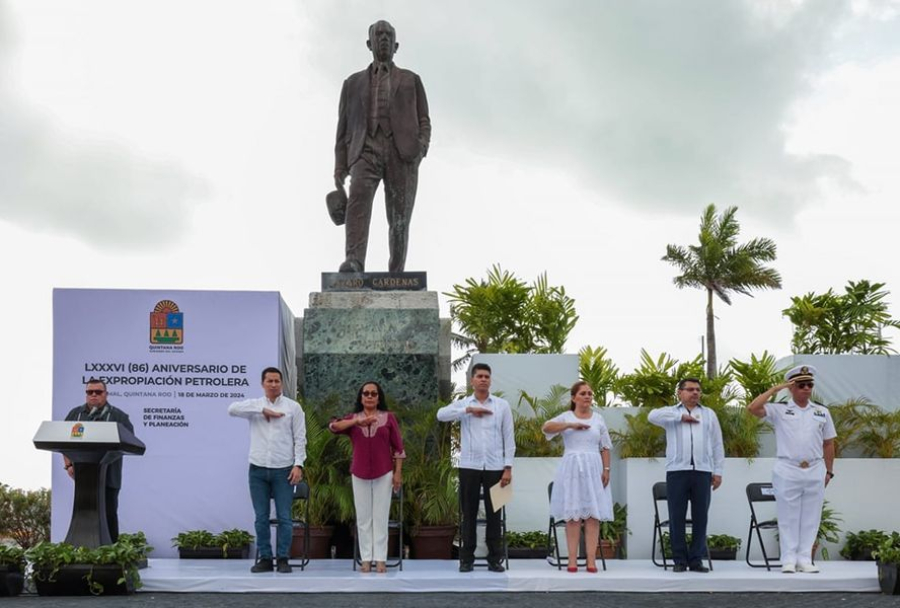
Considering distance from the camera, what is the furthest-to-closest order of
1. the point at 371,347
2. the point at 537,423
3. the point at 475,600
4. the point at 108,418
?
the point at 371,347
the point at 537,423
the point at 108,418
the point at 475,600

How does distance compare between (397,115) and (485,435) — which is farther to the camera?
(397,115)

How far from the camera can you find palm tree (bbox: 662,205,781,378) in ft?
108

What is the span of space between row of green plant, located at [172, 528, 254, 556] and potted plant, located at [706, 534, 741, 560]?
4491 mm

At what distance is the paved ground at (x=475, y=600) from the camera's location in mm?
7824

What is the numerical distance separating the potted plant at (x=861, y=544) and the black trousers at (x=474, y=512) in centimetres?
435

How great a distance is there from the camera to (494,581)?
8.76 meters

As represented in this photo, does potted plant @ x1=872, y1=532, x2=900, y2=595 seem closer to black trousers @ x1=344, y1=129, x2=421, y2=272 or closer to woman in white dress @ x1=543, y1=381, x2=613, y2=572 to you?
woman in white dress @ x1=543, y1=381, x2=613, y2=572

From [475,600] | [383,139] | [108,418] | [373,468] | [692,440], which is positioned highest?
[383,139]

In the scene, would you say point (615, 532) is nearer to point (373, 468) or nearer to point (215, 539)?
point (373, 468)

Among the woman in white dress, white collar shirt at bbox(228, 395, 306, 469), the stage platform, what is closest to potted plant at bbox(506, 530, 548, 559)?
the stage platform

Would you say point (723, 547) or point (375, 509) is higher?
point (375, 509)

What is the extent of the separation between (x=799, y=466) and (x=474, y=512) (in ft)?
8.88

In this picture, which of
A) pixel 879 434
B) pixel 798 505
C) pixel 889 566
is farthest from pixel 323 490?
pixel 879 434

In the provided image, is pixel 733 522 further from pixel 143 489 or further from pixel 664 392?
pixel 143 489
